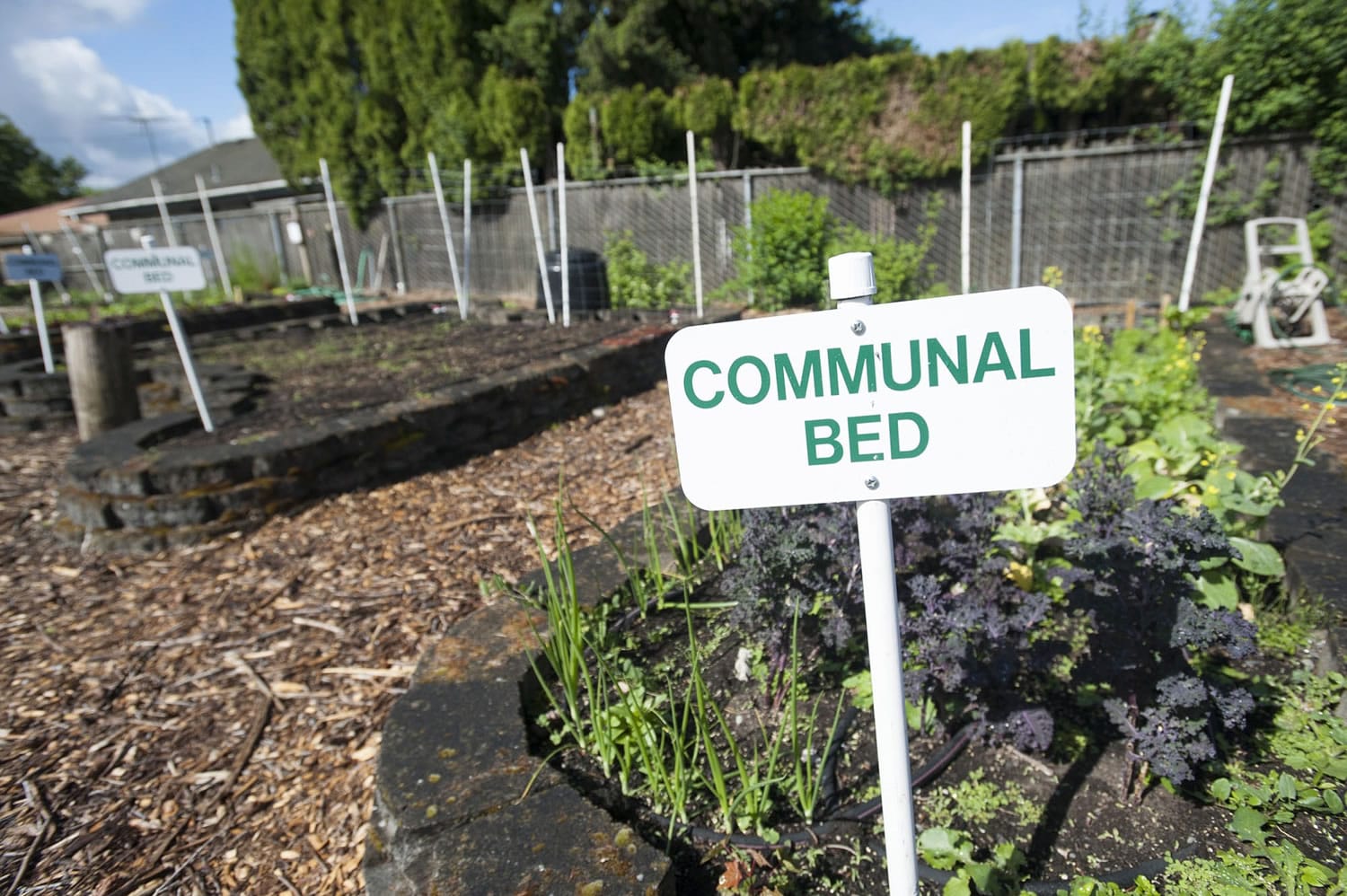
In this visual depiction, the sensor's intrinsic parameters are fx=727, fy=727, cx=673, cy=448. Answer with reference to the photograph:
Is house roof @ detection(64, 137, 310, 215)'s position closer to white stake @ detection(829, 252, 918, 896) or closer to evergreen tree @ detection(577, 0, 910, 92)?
evergreen tree @ detection(577, 0, 910, 92)

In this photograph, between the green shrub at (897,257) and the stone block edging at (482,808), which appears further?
the green shrub at (897,257)

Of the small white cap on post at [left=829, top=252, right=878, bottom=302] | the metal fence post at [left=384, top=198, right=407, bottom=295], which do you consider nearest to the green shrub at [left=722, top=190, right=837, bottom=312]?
the small white cap on post at [left=829, top=252, right=878, bottom=302]

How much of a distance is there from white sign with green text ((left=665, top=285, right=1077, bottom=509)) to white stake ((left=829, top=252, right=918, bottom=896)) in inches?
2.7

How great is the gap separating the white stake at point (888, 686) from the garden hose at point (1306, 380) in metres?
3.63

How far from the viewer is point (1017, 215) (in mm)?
8023

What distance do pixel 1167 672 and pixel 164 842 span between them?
245 cm

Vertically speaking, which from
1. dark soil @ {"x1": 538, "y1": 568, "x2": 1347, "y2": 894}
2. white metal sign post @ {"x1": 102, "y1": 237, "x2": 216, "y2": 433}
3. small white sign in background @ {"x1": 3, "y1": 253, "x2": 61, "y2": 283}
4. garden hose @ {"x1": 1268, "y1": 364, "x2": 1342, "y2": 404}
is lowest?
dark soil @ {"x1": 538, "y1": 568, "x2": 1347, "y2": 894}

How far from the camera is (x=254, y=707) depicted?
2391mm

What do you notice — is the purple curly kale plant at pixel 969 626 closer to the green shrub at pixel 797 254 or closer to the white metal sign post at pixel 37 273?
the green shrub at pixel 797 254

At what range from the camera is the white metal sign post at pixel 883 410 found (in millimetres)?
951

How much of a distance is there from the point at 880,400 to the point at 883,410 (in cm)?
2

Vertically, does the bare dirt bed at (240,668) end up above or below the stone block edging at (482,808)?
below

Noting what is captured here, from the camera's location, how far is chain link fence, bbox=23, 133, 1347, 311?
7.33 m

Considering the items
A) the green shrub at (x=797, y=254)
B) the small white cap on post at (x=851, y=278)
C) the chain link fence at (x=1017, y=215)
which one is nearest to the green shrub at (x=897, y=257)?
the green shrub at (x=797, y=254)
